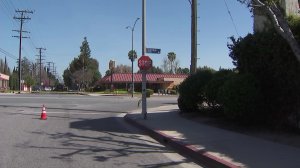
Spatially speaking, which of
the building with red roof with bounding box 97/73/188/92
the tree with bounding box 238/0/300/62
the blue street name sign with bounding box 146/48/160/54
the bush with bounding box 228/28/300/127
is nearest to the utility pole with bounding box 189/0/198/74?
the blue street name sign with bounding box 146/48/160/54

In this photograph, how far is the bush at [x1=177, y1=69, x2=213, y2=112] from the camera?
21266 mm

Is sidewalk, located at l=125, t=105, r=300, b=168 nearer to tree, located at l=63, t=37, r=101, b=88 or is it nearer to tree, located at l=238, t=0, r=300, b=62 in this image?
tree, located at l=238, t=0, r=300, b=62

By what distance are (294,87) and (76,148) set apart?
6.01 meters

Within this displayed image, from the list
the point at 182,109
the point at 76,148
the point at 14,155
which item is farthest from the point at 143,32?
the point at 14,155

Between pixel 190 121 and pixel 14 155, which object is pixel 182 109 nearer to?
pixel 190 121

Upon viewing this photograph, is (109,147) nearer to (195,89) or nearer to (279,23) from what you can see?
(279,23)

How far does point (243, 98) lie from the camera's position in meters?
14.9

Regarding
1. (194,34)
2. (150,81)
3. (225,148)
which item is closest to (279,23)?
(225,148)

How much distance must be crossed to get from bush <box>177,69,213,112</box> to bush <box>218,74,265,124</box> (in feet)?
18.1

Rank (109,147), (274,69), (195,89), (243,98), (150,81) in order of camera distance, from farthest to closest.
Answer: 1. (150,81)
2. (195,89)
3. (243,98)
4. (274,69)
5. (109,147)

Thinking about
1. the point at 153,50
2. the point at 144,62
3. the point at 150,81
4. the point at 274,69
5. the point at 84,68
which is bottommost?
the point at 274,69

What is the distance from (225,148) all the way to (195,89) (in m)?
9.62

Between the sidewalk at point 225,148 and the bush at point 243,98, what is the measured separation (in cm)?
69

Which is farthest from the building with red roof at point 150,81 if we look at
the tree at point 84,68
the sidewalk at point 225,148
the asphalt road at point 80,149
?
the sidewalk at point 225,148
